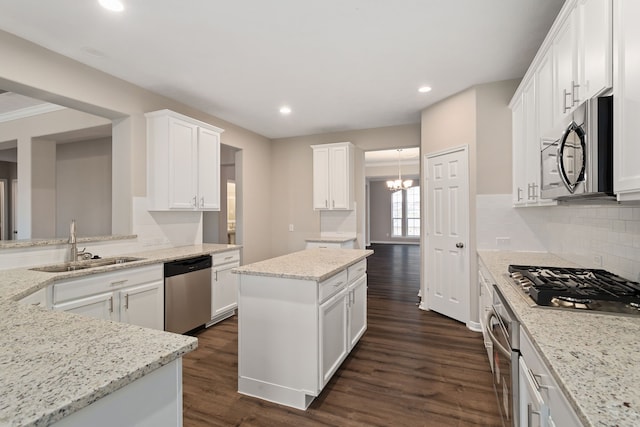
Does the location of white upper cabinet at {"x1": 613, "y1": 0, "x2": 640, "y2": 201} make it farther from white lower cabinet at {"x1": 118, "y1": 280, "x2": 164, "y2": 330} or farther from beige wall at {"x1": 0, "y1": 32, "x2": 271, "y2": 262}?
beige wall at {"x1": 0, "y1": 32, "x2": 271, "y2": 262}

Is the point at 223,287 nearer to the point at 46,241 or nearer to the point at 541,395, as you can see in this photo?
the point at 46,241

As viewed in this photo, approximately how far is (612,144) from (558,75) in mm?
958

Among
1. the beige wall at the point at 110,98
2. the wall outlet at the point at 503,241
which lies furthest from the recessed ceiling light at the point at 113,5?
the wall outlet at the point at 503,241

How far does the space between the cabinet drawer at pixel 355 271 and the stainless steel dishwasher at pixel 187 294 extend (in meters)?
1.70

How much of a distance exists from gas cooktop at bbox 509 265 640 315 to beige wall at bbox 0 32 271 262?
11.7ft

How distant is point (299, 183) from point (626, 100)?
476cm

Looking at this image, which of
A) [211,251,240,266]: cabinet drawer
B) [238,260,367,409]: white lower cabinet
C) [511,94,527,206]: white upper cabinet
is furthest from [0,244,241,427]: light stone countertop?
[511,94,527,206]: white upper cabinet

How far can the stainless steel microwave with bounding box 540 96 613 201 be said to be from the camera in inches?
48.8

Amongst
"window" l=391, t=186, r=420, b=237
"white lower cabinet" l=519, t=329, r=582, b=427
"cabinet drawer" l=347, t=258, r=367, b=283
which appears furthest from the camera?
"window" l=391, t=186, r=420, b=237

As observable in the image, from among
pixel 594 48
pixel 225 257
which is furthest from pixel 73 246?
pixel 594 48

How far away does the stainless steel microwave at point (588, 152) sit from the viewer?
1.24 m

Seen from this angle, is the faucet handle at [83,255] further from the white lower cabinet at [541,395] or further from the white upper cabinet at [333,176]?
the white lower cabinet at [541,395]

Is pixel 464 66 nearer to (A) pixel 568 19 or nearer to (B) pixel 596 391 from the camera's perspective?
(A) pixel 568 19

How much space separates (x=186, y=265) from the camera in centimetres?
319
